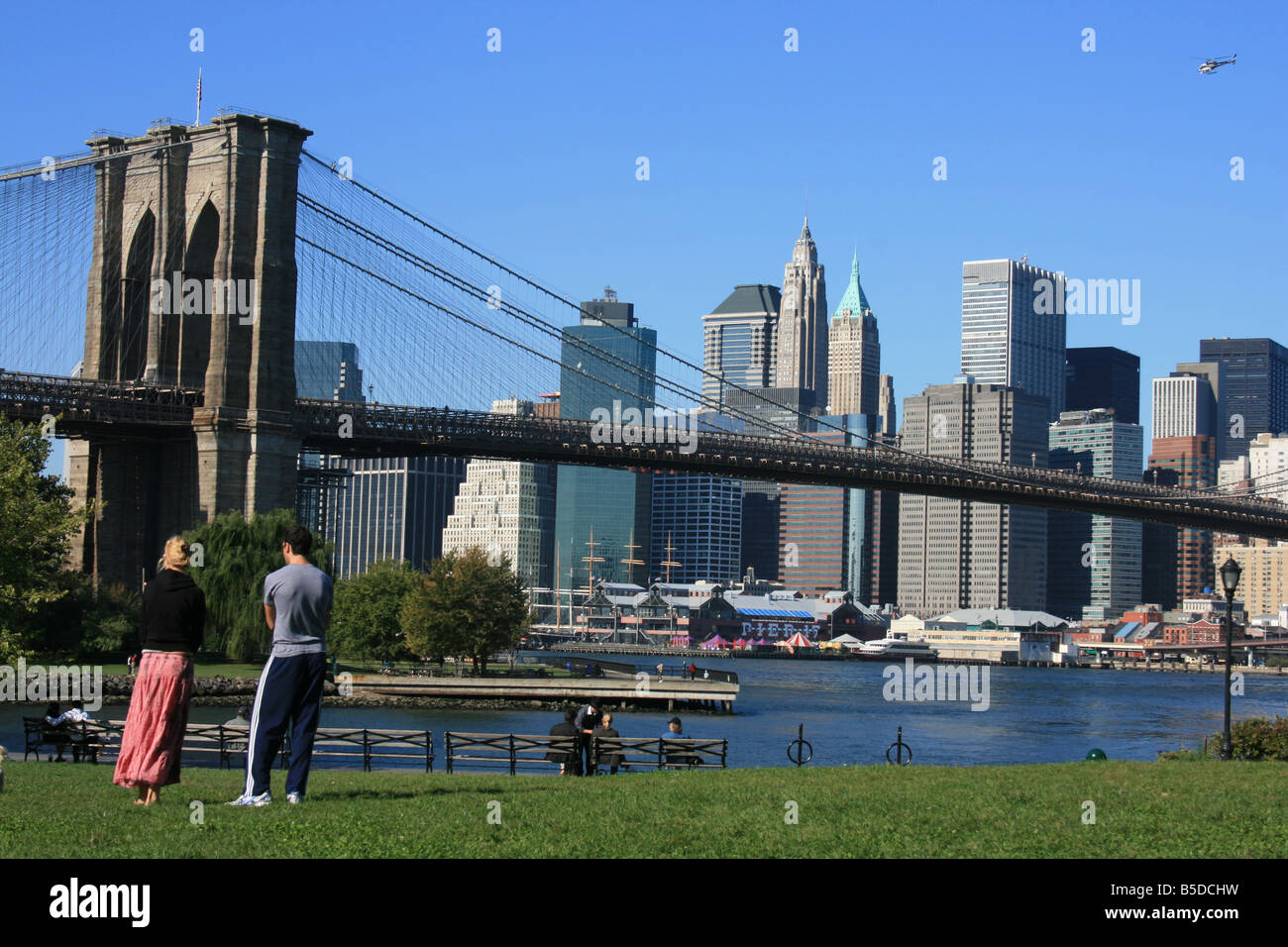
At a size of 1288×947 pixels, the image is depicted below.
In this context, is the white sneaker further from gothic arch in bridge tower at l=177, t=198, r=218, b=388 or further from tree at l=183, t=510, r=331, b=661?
gothic arch in bridge tower at l=177, t=198, r=218, b=388

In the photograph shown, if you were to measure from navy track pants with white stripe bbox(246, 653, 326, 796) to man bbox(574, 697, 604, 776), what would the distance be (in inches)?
327

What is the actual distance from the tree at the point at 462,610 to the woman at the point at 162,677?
175 feet

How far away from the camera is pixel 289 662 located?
10.9 metres

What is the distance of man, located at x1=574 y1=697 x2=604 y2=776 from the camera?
62.8 feet

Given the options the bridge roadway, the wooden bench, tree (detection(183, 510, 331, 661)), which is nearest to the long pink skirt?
the wooden bench

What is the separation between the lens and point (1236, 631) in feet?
605

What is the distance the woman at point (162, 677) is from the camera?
34.7 ft

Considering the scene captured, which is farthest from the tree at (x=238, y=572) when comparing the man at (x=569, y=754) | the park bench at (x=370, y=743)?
the man at (x=569, y=754)

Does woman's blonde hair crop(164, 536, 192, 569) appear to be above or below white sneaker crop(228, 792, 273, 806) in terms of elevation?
above

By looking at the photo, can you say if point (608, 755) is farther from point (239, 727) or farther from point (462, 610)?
point (462, 610)

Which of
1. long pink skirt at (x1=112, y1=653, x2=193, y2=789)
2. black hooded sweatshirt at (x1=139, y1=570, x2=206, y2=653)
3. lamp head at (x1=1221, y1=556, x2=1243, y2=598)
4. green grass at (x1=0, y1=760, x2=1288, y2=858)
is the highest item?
lamp head at (x1=1221, y1=556, x2=1243, y2=598)

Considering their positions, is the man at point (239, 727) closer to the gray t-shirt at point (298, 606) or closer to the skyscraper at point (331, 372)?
the gray t-shirt at point (298, 606)

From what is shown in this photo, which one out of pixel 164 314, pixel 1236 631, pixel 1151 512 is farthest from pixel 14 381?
pixel 1236 631

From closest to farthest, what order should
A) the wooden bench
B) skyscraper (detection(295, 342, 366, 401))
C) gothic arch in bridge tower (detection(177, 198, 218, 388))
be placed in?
the wooden bench → gothic arch in bridge tower (detection(177, 198, 218, 388)) → skyscraper (detection(295, 342, 366, 401))
